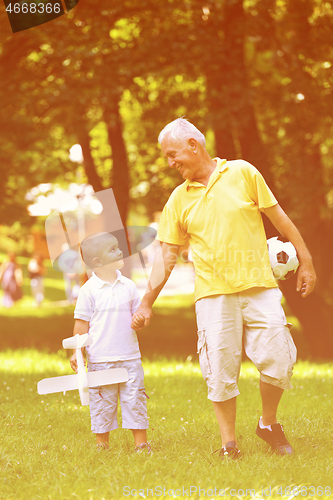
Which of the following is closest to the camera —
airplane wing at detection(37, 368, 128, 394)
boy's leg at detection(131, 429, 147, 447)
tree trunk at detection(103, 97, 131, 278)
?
airplane wing at detection(37, 368, 128, 394)

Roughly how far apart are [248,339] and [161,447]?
963mm

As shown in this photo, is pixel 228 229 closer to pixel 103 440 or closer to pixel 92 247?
pixel 92 247

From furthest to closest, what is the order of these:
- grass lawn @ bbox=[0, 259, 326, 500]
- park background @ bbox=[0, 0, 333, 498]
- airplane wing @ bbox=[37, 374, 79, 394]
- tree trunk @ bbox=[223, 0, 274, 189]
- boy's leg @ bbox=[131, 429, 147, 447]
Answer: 1. tree trunk @ bbox=[223, 0, 274, 189]
2. park background @ bbox=[0, 0, 333, 498]
3. boy's leg @ bbox=[131, 429, 147, 447]
4. airplane wing @ bbox=[37, 374, 79, 394]
5. grass lawn @ bbox=[0, 259, 326, 500]

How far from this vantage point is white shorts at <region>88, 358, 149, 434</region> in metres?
3.97

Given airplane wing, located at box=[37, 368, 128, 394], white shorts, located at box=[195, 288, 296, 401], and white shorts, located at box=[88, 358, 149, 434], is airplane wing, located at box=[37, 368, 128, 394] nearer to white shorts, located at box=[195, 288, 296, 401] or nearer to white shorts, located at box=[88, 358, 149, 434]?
white shorts, located at box=[88, 358, 149, 434]

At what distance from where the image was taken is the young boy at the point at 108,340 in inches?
156

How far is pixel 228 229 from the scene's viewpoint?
3729 millimetres

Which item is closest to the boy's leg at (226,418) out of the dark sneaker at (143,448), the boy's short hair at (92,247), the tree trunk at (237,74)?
the dark sneaker at (143,448)

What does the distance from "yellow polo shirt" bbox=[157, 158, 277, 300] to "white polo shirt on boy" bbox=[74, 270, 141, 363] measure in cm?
52

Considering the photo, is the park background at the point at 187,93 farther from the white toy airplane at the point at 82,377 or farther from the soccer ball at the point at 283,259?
the white toy airplane at the point at 82,377

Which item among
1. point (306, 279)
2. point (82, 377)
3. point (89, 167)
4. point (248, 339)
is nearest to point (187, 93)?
point (89, 167)

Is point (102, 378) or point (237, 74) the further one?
point (237, 74)

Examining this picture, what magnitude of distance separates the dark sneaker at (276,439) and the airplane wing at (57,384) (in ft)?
4.11

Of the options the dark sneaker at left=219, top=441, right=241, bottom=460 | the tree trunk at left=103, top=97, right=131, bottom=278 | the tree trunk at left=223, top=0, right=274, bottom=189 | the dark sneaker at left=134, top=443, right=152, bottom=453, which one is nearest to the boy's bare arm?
the dark sneaker at left=134, top=443, right=152, bottom=453
